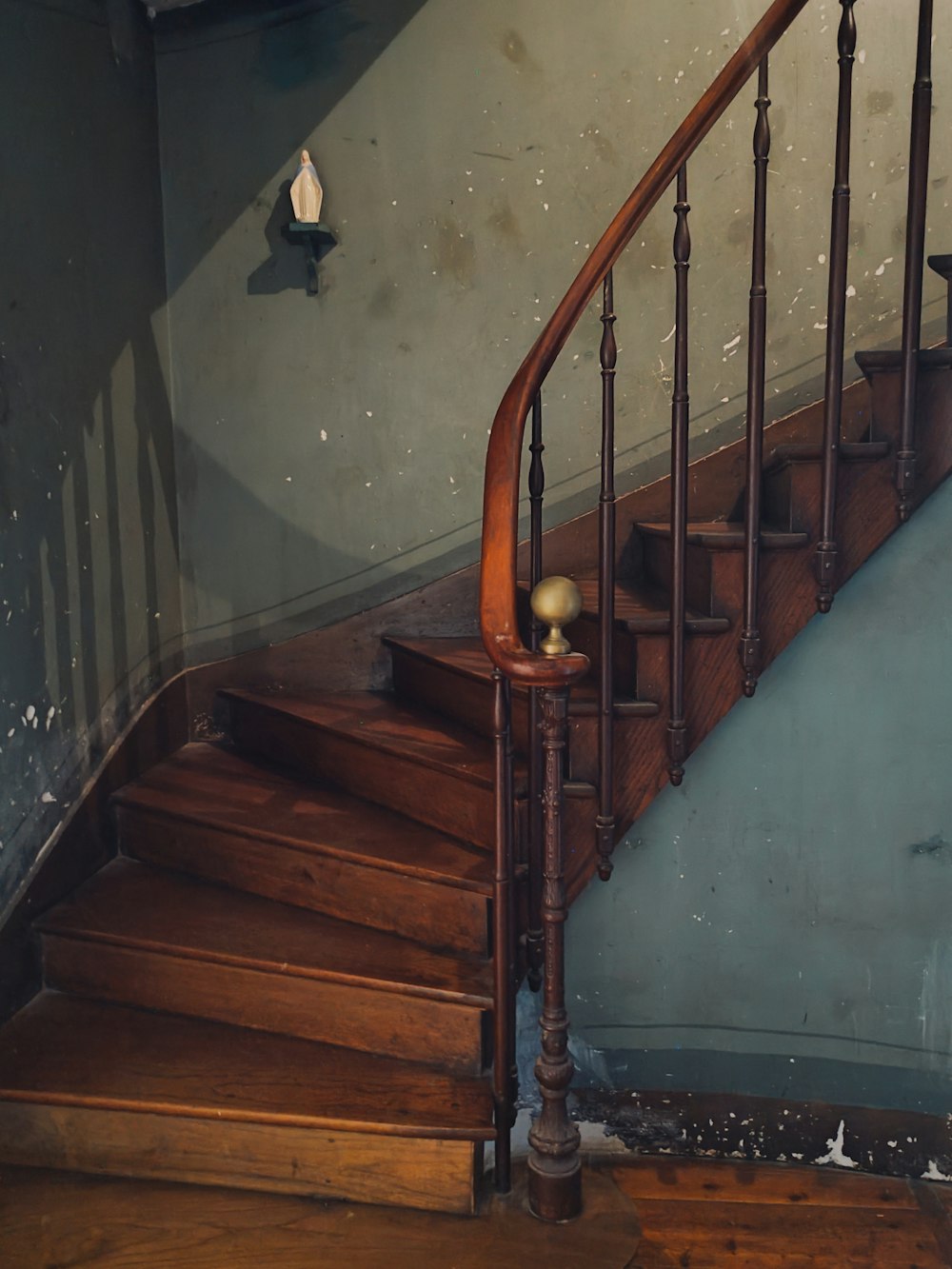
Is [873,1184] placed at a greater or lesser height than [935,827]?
lesser

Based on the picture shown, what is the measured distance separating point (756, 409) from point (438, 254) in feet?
4.94

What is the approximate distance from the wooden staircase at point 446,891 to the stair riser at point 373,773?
0.4 inches

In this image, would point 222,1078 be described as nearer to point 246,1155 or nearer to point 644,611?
point 246,1155

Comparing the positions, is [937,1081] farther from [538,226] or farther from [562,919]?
[538,226]

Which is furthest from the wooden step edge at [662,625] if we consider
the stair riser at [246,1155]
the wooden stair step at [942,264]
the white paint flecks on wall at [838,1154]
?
the white paint flecks on wall at [838,1154]

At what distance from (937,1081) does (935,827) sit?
607mm

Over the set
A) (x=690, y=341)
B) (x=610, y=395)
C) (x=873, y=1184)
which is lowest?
(x=873, y=1184)

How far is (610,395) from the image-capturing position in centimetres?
207

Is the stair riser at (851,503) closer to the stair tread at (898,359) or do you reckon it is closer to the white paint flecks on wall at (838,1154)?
the stair tread at (898,359)

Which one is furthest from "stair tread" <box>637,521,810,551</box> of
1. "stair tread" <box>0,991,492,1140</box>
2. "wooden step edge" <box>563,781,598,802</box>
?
"stair tread" <box>0,991,492,1140</box>

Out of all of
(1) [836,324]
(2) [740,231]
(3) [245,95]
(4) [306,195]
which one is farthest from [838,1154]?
(3) [245,95]

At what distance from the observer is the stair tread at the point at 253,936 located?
219 centimetres

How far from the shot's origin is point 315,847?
7.86ft

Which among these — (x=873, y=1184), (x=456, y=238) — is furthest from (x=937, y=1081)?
(x=456, y=238)
